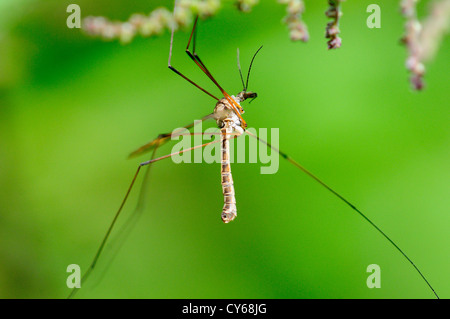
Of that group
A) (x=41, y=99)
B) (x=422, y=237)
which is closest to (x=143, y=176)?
(x=41, y=99)

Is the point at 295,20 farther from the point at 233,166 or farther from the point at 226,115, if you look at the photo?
the point at 233,166

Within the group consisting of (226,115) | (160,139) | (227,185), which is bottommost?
(227,185)

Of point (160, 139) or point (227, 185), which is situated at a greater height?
point (160, 139)

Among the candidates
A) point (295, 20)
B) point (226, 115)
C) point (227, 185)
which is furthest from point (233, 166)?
point (295, 20)

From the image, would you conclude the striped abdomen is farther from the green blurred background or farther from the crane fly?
the green blurred background

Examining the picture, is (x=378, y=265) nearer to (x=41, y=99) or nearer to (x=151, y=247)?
(x=151, y=247)

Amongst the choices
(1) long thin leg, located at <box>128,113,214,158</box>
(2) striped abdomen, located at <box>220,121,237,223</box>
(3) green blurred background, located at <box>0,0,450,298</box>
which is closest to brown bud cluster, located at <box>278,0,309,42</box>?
(1) long thin leg, located at <box>128,113,214,158</box>

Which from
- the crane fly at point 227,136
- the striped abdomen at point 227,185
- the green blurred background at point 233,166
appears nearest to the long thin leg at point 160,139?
the crane fly at point 227,136

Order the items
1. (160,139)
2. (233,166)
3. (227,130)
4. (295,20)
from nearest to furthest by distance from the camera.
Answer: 1. (295,20)
2. (160,139)
3. (227,130)
4. (233,166)
